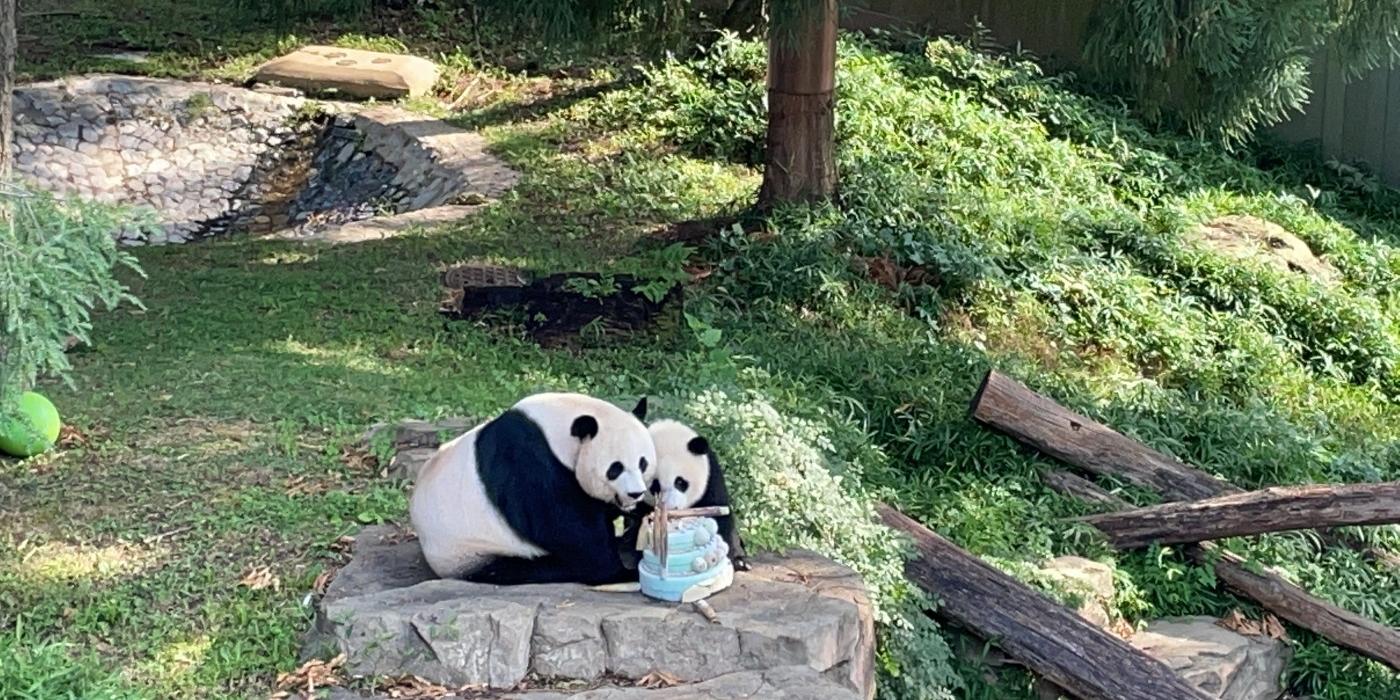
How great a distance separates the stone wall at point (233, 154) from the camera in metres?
→ 10.0

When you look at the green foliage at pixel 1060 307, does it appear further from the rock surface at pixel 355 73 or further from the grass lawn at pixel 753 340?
the rock surface at pixel 355 73

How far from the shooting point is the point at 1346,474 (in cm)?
688

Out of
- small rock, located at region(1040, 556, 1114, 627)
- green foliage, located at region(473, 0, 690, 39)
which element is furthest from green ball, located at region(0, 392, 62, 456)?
small rock, located at region(1040, 556, 1114, 627)

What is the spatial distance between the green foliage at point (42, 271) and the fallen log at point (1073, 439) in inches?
150

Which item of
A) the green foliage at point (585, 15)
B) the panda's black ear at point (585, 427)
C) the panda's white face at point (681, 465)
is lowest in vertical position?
the panda's white face at point (681, 465)

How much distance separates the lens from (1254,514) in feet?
18.5

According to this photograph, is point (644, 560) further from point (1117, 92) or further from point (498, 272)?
point (1117, 92)

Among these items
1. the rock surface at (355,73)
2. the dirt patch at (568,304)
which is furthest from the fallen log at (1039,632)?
the rock surface at (355,73)

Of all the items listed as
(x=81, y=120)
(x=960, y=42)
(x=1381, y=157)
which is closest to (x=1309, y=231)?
(x=1381, y=157)

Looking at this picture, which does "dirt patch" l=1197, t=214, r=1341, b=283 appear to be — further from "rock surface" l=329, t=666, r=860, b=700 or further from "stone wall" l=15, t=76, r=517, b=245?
"rock surface" l=329, t=666, r=860, b=700

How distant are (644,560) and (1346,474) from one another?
14.1 ft

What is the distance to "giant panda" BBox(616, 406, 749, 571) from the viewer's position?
13.2ft

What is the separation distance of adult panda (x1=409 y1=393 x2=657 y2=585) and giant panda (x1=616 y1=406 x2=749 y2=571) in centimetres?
12

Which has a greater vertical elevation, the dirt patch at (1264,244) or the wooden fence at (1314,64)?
the wooden fence at (1314,64)
